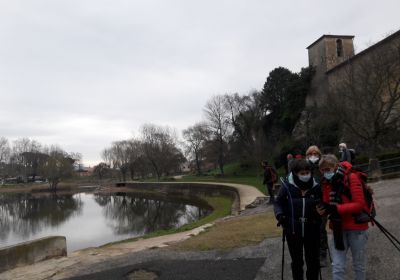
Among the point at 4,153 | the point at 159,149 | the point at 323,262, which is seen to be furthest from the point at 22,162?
the point at 323,262

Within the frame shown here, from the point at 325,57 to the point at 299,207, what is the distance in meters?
52.0

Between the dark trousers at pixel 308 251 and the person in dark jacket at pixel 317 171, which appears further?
the person in dark jacket at pixel 317 171

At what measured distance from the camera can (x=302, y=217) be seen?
4.21 metres

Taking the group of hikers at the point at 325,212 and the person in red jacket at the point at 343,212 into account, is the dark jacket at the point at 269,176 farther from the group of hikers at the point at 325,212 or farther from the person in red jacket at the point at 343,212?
the person in red jacket at the point at 343,212

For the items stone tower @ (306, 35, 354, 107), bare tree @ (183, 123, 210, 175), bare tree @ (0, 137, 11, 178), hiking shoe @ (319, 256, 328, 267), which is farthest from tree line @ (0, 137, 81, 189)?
hiking shoe @ (319, 256, 328, 267)

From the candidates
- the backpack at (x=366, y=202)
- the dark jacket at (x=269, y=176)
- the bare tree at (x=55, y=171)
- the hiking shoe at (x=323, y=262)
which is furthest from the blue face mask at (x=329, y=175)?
the bare tree at (x=55, y=171)

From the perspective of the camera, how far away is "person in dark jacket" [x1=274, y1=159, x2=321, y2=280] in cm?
422

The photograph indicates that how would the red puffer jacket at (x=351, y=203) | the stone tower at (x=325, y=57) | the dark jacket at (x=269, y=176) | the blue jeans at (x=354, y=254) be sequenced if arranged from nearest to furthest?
1. the red puffer jacket at (x=351, y=203)
2. the blue jeans at (x=354, y=254)
3. the dark jacket at (x=269, y=176)
4. the stone tower at (x=325, y=57)

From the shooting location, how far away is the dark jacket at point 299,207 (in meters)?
4.22

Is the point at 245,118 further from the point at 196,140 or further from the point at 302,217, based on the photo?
the point at 302,217

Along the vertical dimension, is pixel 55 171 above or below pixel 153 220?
above

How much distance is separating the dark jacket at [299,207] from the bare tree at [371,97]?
18.2 m

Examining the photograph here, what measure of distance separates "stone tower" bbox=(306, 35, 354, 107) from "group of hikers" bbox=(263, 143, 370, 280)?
48.9m

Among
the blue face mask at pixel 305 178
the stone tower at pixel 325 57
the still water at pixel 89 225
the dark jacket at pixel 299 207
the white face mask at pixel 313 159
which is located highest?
the stone tower at pixel 325 57
